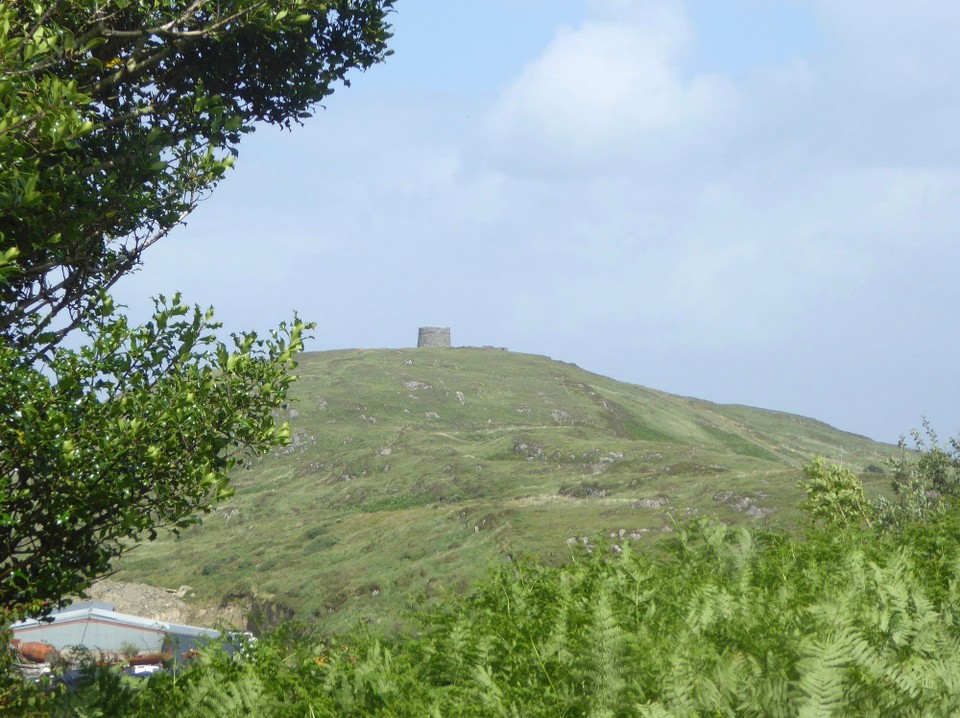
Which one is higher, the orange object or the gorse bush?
the gorse bush

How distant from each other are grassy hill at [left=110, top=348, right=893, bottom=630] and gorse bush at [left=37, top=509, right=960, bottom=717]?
37.2 m

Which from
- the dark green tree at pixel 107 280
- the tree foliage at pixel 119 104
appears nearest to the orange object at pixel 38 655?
the dark green tree at pixel 107 280

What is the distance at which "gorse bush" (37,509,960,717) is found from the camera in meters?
4.79

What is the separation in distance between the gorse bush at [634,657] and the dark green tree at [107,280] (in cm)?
292

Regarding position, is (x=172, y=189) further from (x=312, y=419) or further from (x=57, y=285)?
(x=312, y=419)

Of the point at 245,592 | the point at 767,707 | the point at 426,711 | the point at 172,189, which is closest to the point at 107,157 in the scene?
the point at 172,189

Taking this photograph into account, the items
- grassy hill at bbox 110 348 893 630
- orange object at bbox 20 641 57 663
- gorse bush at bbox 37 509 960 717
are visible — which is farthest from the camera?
grassy hill at bbox 110 348 893 630

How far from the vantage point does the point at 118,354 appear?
10516mm

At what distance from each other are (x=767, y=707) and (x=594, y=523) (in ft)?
255

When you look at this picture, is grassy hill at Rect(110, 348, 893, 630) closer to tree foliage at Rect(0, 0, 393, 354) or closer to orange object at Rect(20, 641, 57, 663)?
orange object at Rect(20, 641, 57, 663)

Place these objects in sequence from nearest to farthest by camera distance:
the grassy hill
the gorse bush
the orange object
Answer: the gorse bush < the orange object < the grassy hill

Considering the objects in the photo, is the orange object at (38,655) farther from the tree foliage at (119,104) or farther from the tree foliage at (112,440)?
the tree foliage at (119,104)

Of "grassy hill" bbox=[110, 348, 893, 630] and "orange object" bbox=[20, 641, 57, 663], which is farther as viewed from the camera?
"grassy hill" bbox=[110, 348, 893, 630]

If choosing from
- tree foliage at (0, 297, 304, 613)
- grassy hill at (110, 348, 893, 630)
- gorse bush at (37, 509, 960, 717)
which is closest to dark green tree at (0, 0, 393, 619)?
tree foliage at (0, 297, 304, 613)
